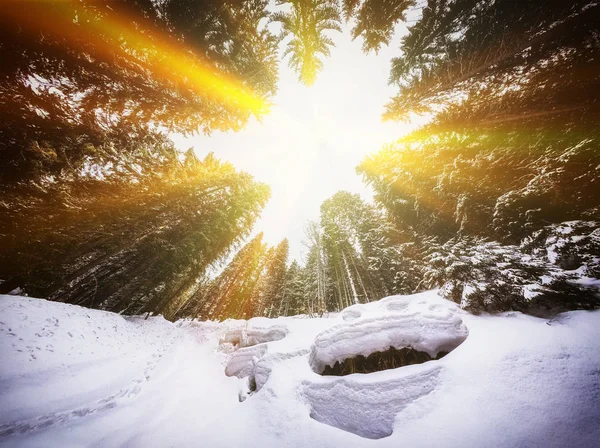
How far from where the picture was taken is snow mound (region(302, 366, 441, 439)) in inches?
174

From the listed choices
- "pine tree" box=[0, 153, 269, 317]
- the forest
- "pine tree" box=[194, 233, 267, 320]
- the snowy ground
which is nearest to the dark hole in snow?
the snowy ground

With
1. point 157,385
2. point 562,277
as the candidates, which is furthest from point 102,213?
point 562,277

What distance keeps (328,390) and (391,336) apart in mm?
2329

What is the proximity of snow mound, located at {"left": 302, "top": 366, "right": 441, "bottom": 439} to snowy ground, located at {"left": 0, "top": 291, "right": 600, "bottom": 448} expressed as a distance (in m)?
Result: 0.02

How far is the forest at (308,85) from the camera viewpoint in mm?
5656

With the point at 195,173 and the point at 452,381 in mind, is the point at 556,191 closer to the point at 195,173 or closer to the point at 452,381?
the point at 452,381

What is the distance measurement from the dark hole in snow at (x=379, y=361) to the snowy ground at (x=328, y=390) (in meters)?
0.25

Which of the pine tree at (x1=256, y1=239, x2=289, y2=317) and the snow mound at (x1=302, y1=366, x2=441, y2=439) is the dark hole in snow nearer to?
the snow mound at (x1=302, y1=366, x2=441, y2=439)

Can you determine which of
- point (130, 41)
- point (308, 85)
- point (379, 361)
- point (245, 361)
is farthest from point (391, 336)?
point (130, 41)

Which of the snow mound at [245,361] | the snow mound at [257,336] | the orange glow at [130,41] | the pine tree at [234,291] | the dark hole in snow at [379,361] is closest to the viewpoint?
the orange glow at [130,41]

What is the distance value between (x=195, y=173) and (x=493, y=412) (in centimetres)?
1940

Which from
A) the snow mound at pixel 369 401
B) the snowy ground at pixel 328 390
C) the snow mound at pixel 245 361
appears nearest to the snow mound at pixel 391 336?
the snowy ground at pixel 328 390

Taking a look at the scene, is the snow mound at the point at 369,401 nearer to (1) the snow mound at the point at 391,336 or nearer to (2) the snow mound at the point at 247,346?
(1) the snow mound at the point at 391,336

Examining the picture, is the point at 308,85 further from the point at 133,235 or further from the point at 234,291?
the point at 234,291
